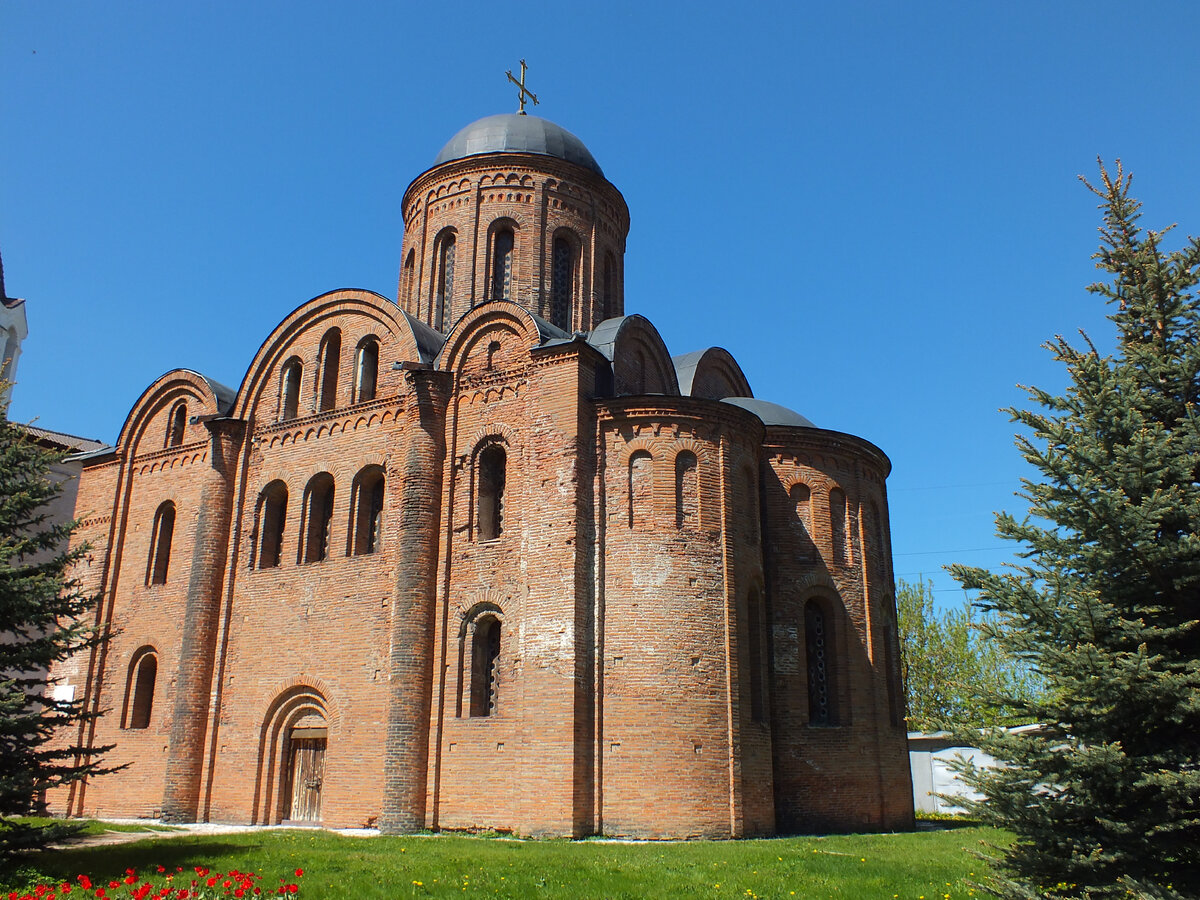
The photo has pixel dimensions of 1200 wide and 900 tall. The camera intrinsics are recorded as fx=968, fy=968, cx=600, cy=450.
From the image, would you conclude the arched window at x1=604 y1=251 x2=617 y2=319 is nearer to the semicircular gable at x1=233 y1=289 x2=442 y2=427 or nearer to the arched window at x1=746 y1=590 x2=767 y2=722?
the semicircular gable at x1=233 y1=289 x2=442 y2=427

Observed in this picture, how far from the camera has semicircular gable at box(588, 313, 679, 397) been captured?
1680 centimetres

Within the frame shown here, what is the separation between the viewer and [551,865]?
34.9 ft

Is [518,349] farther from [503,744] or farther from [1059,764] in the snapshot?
[1059,764]

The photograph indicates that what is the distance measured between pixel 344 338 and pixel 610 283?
6.19 m

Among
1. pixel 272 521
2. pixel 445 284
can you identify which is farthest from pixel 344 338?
pixel 272 521

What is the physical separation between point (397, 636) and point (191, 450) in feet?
24.7

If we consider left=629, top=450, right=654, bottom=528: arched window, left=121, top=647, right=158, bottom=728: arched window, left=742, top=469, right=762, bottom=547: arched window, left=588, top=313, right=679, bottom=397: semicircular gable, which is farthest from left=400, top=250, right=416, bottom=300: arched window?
left=742, top=469, right=762, bottom=547: arched window

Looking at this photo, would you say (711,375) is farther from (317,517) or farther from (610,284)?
(317,517)

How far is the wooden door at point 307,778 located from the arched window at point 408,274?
32.1 ft

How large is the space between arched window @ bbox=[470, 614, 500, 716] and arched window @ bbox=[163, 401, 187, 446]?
9358 mm

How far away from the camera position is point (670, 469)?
1528 centimetres

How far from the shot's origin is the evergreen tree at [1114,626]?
6.58 m

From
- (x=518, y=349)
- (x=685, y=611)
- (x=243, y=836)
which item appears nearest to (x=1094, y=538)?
(x=685, y=611)

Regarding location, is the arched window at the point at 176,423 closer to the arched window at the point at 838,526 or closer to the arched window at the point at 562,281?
the arched window at the point at 562,281
